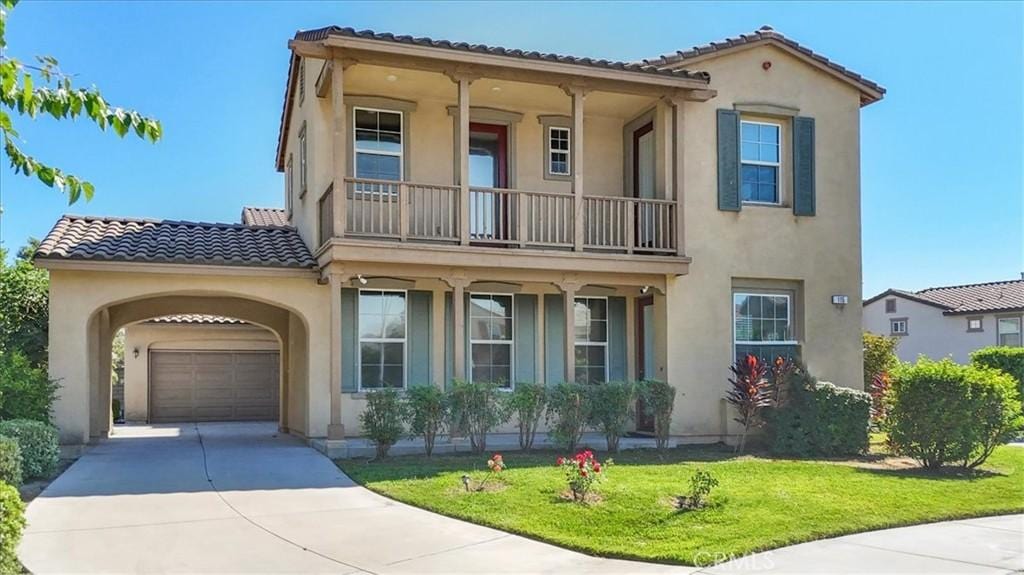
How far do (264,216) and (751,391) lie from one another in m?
13.9

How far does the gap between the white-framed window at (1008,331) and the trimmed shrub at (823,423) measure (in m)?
18.0

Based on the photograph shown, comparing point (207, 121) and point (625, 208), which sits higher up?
point (207, 121)

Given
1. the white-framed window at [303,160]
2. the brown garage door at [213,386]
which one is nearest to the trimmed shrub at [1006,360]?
the white-framed window at [303,160]

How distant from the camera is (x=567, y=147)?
16.5 metres

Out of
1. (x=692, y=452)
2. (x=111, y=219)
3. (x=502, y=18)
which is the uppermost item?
(x=502, y=18)

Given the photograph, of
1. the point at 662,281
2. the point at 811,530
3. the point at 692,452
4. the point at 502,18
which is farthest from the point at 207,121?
the point at 811,530

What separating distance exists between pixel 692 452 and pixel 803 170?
5.98 meters

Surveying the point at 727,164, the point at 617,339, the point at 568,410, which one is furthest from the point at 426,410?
the point at 727,164

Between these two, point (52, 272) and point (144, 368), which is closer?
point (52, 272)

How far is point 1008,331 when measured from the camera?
2888 cm

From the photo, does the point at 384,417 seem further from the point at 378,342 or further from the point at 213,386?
the point at 213,386

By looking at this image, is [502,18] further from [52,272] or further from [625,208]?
[52,272]

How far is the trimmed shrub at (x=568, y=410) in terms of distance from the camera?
43.0 ft

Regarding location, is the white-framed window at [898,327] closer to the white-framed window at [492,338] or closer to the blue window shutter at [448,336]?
the white-framed window at [492,338]
